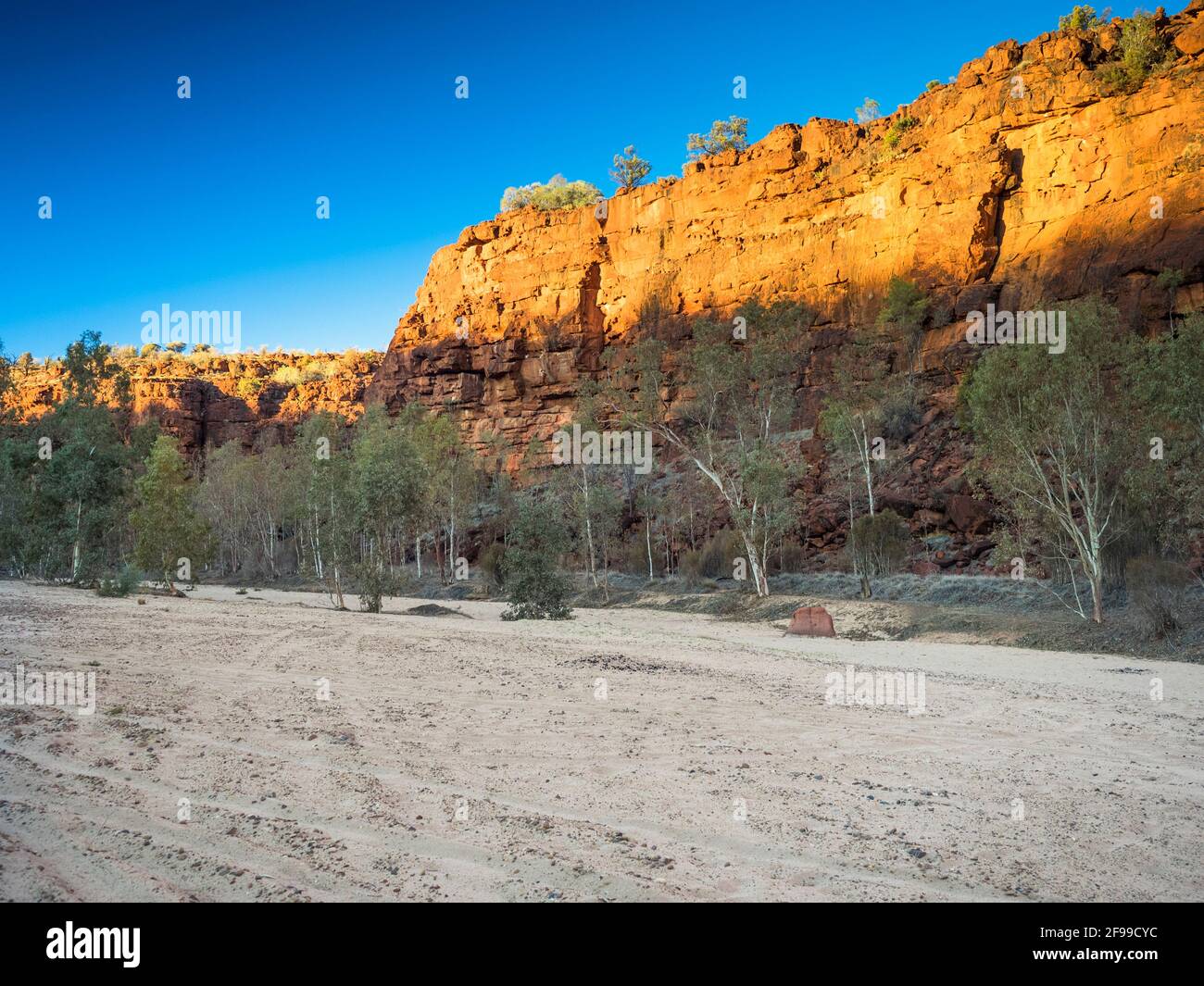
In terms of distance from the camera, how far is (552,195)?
80.8 metres

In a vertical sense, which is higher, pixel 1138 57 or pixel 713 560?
pixel 1138 57

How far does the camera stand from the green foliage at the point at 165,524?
1162 inches

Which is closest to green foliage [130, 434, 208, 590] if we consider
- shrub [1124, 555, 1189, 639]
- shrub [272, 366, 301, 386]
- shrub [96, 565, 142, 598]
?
shrub [96, 565, 142, 598]

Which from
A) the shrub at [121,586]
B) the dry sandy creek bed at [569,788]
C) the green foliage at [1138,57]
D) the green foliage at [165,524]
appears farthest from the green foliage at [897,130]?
the dry sandy creek bed at [569,788]

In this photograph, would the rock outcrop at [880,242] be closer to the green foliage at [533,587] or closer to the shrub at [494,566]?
the shrub at [494,566]

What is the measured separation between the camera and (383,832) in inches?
168

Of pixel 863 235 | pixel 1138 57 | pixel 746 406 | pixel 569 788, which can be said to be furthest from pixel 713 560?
pixel 1138 57

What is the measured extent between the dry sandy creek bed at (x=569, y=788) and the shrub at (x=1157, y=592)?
5931 millimetres

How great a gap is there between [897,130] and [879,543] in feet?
144

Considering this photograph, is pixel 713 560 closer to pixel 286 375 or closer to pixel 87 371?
pixel 87 371

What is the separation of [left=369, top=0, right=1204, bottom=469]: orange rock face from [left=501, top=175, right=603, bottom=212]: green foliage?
18.6 ft

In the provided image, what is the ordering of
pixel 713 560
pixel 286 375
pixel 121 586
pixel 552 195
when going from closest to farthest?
1. pixel 121 586
2. pixel 713 560
3. pixel 552 195
4. pixel 286 375

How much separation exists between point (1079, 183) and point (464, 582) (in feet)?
151

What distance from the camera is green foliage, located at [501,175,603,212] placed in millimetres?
80375
